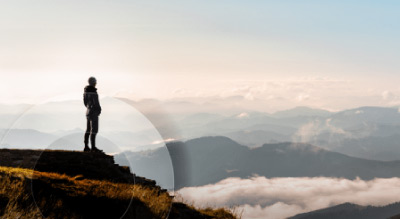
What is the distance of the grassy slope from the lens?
50.1 ft

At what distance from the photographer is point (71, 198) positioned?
1692 centimetres

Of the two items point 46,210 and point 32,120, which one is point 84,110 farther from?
point 46,210

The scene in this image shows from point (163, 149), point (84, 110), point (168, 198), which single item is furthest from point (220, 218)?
point (84, 110)

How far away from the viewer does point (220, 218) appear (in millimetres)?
21938

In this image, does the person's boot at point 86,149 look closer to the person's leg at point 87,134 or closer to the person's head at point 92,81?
the person's leg at point 87,134

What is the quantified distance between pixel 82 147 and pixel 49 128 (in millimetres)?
3365

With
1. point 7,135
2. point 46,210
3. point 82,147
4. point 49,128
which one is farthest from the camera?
point 82,147

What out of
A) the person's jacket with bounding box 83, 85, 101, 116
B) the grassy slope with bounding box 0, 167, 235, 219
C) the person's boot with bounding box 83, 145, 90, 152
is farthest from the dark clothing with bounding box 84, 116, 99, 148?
the grassy slope with bounding box 0, 167, 235, 219

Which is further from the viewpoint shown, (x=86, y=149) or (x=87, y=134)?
(x=86, y=149)

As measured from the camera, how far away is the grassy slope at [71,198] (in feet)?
50.1

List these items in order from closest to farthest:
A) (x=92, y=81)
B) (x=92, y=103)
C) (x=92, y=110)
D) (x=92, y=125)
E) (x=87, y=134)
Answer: (x=92, y=110)
(x=92, y=103)
(x=92, y=125)
(x=87, y=134)
(x=92, y=81)

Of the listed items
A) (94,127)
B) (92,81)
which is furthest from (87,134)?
(92,81)

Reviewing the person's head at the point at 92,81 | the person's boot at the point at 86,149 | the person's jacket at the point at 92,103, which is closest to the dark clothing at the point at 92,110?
the person's jacket at the point at 92,103

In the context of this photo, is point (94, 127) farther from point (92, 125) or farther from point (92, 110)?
point (92, 110)
